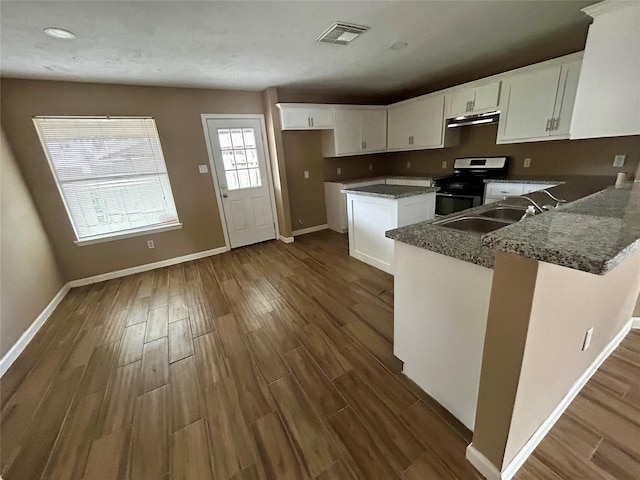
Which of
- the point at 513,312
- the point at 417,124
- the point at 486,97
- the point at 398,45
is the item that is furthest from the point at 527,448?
the point at 417,124

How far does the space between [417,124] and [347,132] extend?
1.22 meters

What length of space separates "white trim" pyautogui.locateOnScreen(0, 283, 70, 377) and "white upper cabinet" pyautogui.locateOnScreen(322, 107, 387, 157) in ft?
14.4

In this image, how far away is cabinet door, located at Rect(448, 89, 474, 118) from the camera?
12.0ft

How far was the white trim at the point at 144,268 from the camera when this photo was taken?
3.41 metres

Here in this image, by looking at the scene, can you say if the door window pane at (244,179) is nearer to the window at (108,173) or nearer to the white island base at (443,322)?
the window at (108,173)

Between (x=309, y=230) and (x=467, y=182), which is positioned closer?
(x=467, y=182)

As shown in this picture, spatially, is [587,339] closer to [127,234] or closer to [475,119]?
→ [475,119]

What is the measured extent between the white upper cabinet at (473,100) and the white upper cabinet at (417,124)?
0.19 metres

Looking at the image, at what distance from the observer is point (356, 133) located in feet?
15.5

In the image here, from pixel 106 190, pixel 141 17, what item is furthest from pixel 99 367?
pixel 141 17

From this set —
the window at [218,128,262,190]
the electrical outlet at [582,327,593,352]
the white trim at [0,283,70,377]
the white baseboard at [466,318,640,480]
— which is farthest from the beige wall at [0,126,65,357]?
the electrical outlet at [582,327,593,352]

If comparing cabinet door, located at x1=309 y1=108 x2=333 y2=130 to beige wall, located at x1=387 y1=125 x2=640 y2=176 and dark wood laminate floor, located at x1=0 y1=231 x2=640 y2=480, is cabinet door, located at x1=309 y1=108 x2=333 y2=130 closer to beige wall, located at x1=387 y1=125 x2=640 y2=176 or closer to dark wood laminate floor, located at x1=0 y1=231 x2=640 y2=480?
beige wall, located at x1=387 y1=125 x2=640 y2=176

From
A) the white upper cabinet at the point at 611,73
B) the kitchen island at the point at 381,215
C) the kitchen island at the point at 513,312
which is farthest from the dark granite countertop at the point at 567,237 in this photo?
the kitchen island at the point at 381,215

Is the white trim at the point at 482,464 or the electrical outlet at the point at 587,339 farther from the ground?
the electrical outlet at the point at 587,339
